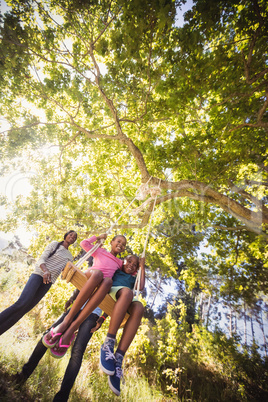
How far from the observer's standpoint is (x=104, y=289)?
1.94 meters

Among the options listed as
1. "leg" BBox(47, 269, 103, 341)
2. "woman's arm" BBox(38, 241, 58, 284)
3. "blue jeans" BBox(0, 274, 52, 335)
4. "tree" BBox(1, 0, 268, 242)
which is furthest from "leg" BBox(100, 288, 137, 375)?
"tree" BBox(1, 0, 268, 242)

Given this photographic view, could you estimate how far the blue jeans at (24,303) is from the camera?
2.13 m

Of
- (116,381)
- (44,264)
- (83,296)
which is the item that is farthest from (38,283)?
(116,381)

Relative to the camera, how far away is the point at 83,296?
188 cm

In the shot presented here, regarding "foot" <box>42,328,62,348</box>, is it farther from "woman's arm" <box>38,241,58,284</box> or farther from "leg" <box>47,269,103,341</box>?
"woman's arm" <box>38,241,58,284</box>

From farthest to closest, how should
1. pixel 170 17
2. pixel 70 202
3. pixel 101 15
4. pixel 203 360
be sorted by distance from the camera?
1. pixel 203 360
2. pixel 70 202
3. pixel 101 15
4. pixel 170 17

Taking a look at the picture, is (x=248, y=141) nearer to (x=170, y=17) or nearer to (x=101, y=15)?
(x=170, y=17)

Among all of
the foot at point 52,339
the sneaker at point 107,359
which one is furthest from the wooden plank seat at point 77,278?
the foot at point 52,339

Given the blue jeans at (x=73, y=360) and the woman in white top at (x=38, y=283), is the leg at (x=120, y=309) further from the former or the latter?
the woman in white top at (x=38, y=283)

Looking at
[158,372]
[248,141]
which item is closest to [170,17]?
[248,141]

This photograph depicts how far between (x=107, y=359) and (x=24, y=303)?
4.56 feet

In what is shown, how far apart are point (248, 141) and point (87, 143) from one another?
195 inches

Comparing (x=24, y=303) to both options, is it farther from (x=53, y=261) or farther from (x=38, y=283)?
(x=53, y=261)

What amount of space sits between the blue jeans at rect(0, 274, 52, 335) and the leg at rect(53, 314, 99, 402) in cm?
82
